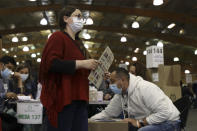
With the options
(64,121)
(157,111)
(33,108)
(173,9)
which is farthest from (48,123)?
(173,9)

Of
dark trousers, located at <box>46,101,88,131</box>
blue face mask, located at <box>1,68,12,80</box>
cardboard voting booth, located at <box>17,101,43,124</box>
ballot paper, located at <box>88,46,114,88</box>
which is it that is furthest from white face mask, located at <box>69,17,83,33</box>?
blue face mask, located at <box>1,68,12,80</box>

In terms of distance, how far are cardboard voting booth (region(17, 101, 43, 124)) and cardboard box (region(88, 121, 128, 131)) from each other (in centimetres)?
150

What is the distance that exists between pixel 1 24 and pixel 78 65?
13.6 m

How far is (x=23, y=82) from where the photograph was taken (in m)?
5.28

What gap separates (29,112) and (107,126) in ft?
5.29

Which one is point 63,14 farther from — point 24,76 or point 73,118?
point 24,76

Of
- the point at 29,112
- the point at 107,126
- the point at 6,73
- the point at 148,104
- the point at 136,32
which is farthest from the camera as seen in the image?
the point at 136,32

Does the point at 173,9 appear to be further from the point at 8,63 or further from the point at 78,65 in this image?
the point at 78,65

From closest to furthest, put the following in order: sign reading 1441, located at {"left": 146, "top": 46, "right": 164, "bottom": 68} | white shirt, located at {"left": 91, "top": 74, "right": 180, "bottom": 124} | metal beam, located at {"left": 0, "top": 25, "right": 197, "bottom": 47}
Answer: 1. white shirt, located at {"left": 91, "top": 74, "right": 180, "bottom": 124}
2. sign reading 1441, located at {"left": 146, "top": 46, "right": 164, "bottom": 68}
3. metal beam, located at {"left": 0, "top": 25, "right": 197, "bottom": 47}

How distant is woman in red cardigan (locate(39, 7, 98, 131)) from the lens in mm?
1744

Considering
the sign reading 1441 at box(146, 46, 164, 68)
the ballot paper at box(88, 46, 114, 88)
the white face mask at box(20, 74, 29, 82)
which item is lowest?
the ballot paper at box(88, 46, 114, 88)

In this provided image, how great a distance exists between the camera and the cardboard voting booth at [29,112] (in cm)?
376

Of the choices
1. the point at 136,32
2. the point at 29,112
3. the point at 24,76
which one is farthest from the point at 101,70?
the point at 136,32

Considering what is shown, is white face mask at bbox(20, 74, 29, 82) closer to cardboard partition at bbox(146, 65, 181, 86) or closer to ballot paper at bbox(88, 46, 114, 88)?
cardboard partition at bbox(146, 65, 181, 86)
